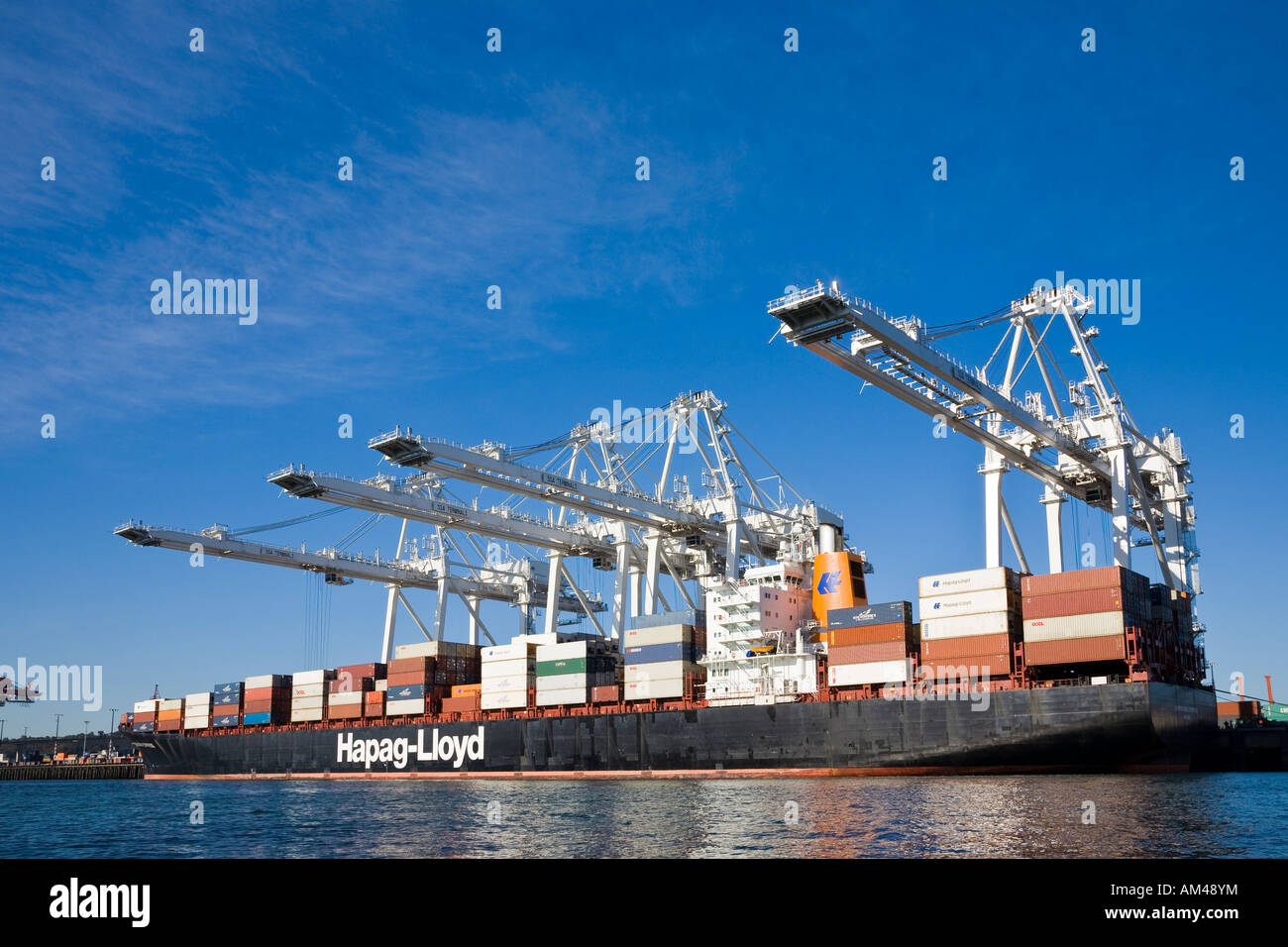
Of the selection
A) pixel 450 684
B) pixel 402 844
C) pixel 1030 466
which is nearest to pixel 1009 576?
pixel 1030 466

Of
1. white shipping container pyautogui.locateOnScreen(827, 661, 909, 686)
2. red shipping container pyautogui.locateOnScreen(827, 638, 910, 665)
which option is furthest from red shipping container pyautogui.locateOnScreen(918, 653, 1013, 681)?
red shipping container pyautogui.locateOnScreen(827, 638, 910, 665)

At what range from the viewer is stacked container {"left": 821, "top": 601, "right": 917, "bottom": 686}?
45.4 metres

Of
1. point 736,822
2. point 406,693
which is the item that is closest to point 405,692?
point 406,693

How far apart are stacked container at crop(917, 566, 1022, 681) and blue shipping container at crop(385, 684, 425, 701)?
33.9 m

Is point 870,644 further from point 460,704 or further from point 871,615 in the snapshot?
point 460,704

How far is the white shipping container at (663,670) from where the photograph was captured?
175 ft

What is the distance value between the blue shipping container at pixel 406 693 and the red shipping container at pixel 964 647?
3387 centimetres

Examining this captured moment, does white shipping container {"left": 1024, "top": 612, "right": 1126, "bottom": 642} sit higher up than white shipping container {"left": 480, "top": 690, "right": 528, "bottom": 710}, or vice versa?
white shipping container {"left": 1024, "top": 612, "right": 1126, "bottom": 642}

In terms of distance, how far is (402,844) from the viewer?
77.4 ft

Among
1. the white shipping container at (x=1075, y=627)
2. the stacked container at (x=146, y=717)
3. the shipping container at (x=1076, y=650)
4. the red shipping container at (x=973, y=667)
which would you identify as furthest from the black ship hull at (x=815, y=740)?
the stacked container at (x=146, y=717)

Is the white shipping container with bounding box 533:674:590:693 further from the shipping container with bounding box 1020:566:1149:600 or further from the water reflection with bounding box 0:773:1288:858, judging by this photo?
the shipping container with bounding box 1020:566:1149:600

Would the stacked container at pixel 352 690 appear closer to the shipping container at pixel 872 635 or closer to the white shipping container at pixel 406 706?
the white shipping container at pixel 406 706
